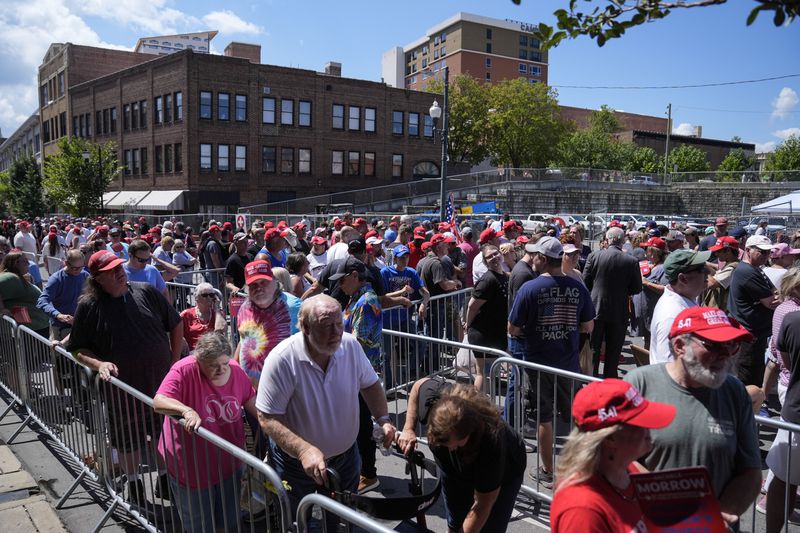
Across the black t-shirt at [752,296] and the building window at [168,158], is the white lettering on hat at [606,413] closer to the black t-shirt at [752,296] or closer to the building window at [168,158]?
the black t-shirt at [752,296]

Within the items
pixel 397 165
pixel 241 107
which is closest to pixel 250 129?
pixel 241 107

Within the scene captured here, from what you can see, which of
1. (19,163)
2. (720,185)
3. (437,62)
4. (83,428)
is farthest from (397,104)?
(437,62)

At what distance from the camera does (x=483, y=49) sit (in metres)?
85.3

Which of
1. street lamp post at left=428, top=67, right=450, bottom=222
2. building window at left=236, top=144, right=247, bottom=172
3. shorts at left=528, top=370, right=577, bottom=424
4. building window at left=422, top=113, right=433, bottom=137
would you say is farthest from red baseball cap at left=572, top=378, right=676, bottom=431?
building window at left=422, top=113, right=433, bottom=137

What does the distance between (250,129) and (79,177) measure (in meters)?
10.3

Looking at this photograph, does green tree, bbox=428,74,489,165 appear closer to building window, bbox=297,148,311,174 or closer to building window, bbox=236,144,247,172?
building window, bbox=297,148,311,174

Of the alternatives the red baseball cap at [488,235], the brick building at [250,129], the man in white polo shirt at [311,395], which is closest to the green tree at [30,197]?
the brick building at [250,129]

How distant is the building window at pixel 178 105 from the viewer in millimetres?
35938

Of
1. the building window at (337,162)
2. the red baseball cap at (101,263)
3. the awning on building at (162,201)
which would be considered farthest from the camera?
the building window at (337,162)

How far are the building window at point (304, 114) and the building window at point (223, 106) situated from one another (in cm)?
466

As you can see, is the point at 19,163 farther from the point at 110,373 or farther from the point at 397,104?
the point at 110,373

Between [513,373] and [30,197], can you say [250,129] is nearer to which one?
[30,197]

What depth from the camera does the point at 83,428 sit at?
515 centimetres

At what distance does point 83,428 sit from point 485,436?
3.98 metres
